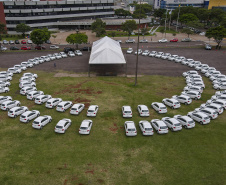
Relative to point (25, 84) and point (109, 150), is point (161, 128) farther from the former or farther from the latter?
point (25, 84)

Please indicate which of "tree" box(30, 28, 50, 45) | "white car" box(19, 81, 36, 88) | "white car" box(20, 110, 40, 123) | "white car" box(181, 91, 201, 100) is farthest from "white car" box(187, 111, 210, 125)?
"tree" box(30, 28, 50, 45)

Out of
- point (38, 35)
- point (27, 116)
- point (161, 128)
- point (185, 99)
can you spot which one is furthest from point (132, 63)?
point (38, 35)

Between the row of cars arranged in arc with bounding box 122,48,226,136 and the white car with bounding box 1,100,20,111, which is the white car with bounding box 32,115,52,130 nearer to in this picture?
the white car with bounding box 1,100,20,111

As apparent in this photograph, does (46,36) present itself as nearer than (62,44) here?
Yes

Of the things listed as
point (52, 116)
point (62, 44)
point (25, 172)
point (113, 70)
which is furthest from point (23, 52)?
point (25, 172)

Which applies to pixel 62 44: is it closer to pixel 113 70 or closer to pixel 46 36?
pixel 46 36

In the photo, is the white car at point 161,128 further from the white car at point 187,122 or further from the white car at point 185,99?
the white car at point 185,99
